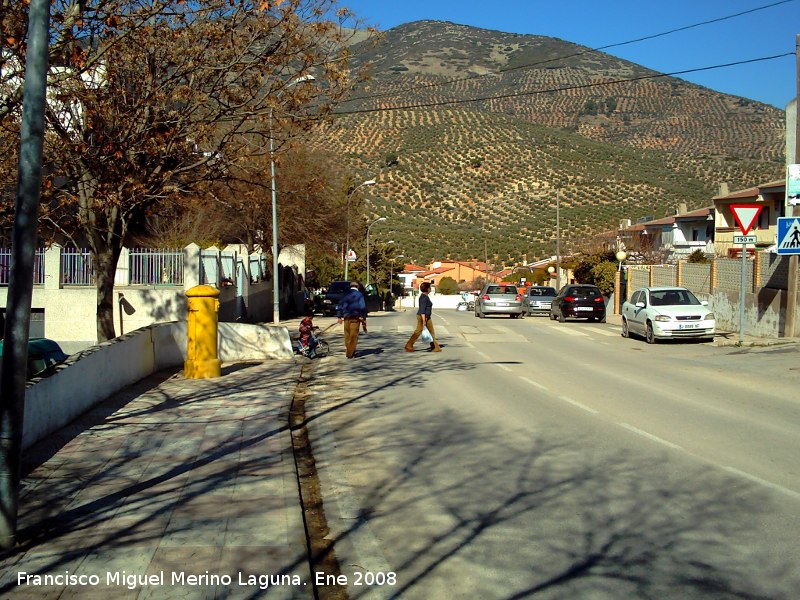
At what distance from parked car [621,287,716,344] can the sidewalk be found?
47.2 ft

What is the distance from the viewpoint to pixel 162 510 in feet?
22.0

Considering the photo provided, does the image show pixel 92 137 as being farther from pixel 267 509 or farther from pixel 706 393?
pixel 706 393

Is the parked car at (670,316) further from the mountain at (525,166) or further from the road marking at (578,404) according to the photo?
the mountain at (525,166)

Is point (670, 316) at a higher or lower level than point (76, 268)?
lower

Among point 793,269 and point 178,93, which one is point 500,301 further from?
point 178,93

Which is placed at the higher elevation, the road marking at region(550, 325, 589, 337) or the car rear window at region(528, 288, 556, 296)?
the car rear window at region(528, 288, 556, 296)

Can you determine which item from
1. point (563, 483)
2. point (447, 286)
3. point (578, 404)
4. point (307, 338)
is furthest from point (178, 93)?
point (447, 286)

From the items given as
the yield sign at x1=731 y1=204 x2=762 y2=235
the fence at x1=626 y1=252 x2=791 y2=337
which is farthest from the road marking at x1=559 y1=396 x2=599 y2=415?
the fence at x1=626 y1=252 x2=791 y2=337

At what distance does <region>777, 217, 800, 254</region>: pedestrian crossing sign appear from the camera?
19781mm

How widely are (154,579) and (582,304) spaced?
2946 centimetres

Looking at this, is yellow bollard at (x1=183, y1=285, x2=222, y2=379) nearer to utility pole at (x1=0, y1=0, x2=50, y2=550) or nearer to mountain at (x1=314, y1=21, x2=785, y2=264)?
utility pole at (x1=0, y1=0, x2=50, y2=550)

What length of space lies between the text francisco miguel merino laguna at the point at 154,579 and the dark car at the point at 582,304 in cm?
2905

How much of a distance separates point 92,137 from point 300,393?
5380 millimetres

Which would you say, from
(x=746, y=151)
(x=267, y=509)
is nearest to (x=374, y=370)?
(x=267, y=509)
